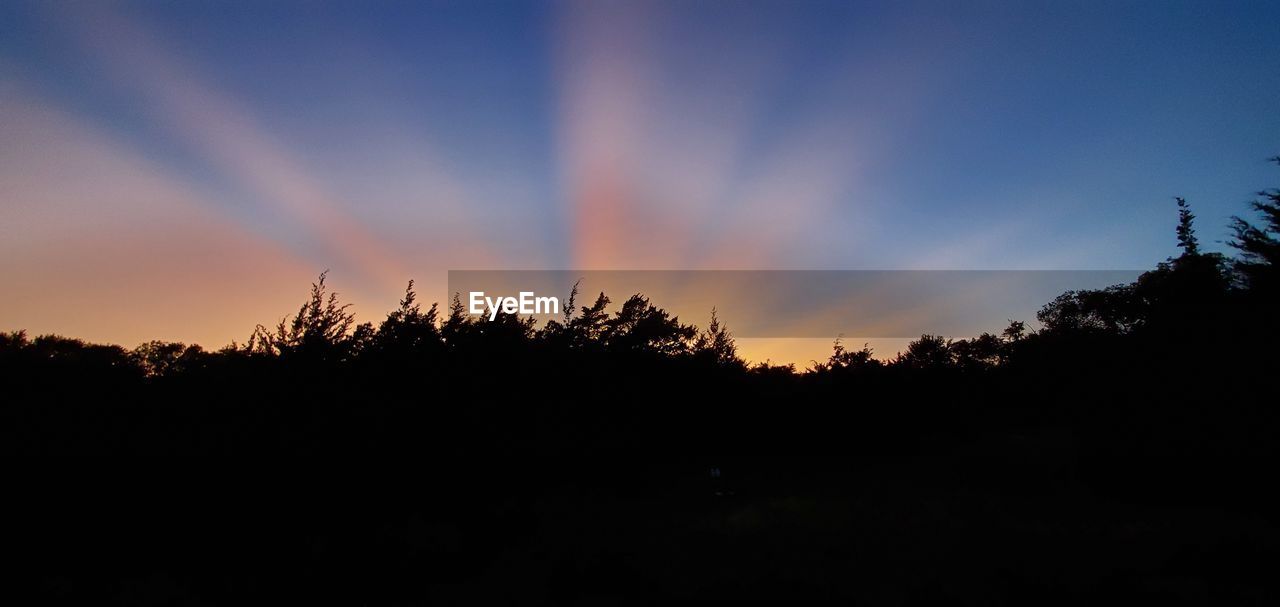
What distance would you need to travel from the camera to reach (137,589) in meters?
7.80

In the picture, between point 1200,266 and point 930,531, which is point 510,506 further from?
point 1200,266

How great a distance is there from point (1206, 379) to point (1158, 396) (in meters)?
1.00

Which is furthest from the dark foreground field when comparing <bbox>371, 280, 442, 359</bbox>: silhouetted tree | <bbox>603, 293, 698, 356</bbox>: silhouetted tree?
<bbox>603, 293, 698, 356</bbox>: silhouetted tree

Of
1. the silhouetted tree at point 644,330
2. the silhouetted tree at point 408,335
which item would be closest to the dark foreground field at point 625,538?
the silhouetted tree at point 408,335

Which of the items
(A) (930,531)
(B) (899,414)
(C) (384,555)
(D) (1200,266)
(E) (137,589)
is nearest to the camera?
(E) (137,589)

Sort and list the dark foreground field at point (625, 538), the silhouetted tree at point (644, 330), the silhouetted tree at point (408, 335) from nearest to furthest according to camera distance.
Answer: the dark foreground field at point (625, 538), the silhouetted tree at point (408, 335), the silhouetted tree at point (644, 330)

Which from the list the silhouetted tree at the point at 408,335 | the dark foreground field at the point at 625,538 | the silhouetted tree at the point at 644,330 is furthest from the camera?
the silhouetted tree at the point at 644,330

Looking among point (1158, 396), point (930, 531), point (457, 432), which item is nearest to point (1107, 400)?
point (1158, 396)

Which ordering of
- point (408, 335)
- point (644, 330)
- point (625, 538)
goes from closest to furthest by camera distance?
point (625, 538)
point (408, 335)
point (644, 330)

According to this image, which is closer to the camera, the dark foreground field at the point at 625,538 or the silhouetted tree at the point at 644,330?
the dark foreground field at the point at 625,538

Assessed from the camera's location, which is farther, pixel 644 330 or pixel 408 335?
pixel 644 330

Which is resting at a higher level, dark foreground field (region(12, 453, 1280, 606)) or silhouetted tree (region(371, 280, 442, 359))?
silhouetted tree (region(371, 280, 442, 359))

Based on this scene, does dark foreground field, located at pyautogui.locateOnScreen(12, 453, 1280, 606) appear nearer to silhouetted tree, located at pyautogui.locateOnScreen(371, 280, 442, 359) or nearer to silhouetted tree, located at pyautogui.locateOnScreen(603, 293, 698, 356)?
silhouetted tree, located at pyautogui.locateOnScreen(371, 280, 442, 359)

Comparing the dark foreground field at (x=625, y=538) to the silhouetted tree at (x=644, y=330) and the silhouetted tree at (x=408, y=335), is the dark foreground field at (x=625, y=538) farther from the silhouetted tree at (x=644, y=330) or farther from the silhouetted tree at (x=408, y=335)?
the silhouetted tree at (x=644, y=330)
